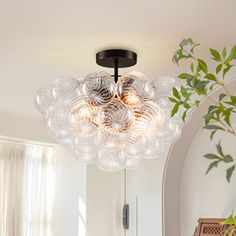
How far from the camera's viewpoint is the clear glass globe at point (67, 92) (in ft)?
7.81

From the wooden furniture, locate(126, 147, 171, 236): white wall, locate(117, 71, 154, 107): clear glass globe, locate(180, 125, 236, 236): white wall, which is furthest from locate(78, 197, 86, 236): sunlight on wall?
locate(117, 71, 154, 107): clear glass globe

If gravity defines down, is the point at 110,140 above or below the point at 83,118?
below

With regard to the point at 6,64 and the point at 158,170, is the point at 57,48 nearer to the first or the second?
the point at 6,64

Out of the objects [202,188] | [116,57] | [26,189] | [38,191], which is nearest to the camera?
[116,57]

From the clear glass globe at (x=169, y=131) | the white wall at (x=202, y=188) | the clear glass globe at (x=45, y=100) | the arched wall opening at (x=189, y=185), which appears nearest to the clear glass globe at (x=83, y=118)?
the clear glass globe at (x=45, y=100)

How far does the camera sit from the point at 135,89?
2.41m

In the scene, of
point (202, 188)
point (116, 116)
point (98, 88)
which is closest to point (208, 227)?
point (202, 188)

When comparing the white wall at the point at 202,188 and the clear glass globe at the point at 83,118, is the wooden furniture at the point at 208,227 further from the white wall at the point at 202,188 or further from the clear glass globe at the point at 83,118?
the clear glass globe at the point at 83,118

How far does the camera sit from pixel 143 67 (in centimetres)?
308

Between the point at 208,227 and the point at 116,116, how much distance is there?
1627 mm

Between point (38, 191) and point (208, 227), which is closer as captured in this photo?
point (208, 227)

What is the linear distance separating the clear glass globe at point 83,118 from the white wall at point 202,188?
157cm

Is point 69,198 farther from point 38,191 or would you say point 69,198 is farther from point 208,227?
point 208,227

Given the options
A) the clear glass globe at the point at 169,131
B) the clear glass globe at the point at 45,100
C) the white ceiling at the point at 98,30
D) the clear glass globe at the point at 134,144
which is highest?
the white ceiling at the point at 98,30
